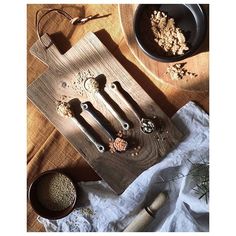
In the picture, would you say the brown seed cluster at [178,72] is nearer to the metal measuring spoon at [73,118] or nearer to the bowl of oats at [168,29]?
the bowl of oats at [168,29]

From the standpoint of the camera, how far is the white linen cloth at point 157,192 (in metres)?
0.73

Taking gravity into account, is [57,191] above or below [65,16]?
below

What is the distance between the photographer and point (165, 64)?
2.42 ft

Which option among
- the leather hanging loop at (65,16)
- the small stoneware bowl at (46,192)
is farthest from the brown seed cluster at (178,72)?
the small stoneware bowl at (46,192)

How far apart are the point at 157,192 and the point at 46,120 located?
31cm

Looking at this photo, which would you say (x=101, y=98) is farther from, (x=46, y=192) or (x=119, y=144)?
(x=46, y=192)

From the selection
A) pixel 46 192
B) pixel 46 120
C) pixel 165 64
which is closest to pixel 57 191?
pixel 46 192

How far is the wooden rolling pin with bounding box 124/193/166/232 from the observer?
719 millimetres

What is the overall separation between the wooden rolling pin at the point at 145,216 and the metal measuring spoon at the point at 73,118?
A: 167mm

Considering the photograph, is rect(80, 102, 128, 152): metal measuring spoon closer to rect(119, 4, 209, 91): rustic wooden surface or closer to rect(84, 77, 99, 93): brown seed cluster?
rect(84, 77, 99, 93): brown seed cluster

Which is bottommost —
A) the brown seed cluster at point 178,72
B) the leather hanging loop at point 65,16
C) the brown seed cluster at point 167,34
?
the brown seed cluster at point 178,72

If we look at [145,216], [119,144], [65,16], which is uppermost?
[65,16]

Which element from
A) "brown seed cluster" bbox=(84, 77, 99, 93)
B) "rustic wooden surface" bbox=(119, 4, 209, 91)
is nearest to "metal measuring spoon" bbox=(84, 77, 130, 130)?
"brown seed cluster" bbox=(84, 77, 99, 93)
